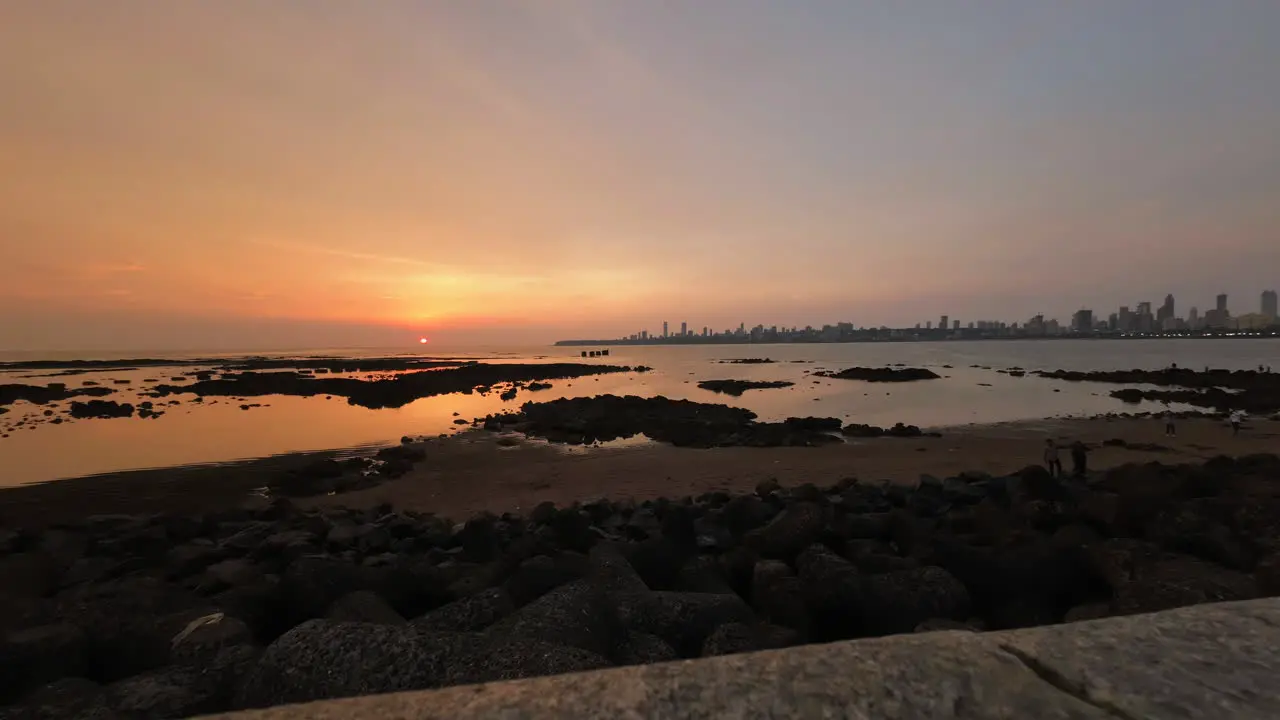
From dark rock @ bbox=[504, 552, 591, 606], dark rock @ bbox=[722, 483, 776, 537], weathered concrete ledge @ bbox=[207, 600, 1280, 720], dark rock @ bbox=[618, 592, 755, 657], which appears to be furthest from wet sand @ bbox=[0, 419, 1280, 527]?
weathered concrete ledge @ bbox=[207, 600, 1280, 720]

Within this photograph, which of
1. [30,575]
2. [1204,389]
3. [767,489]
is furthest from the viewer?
[1204,389]

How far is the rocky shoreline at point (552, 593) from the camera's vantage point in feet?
10.2

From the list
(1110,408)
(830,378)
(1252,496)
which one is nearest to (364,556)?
(1252,496)

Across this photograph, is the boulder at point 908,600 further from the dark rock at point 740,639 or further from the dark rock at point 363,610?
the dark rock at point 363,610

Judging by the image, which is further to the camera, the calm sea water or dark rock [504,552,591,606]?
the calm sea water

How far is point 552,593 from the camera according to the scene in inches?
163

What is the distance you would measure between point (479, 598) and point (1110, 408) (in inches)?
1389

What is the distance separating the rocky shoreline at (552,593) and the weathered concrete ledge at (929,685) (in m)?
1.67

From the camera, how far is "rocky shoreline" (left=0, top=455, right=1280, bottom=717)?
3105 millimetres

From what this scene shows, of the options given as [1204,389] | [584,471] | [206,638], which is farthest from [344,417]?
[1204,389]

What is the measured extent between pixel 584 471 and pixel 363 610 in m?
11.3

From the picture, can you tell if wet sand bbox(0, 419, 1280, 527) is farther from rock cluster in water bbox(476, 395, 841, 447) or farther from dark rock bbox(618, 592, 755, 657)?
dark rock bbox(618, 592, 755, 657)

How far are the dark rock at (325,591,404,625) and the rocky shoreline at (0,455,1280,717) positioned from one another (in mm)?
16

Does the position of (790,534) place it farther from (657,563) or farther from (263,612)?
(263,612)
